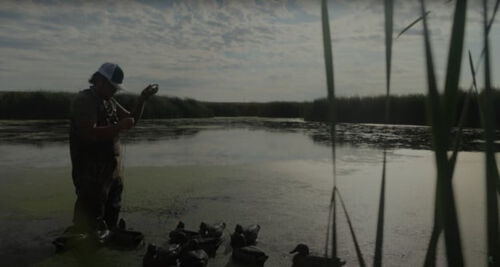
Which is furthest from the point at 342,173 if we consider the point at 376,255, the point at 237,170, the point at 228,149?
the point at 376,255

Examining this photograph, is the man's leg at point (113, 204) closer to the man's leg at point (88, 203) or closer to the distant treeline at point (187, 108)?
the man's leg at point (88, 203)

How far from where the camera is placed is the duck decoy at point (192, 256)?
2.99 m

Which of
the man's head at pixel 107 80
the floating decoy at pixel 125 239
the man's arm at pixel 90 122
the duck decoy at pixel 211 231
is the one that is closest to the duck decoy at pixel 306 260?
the duck decoy at pixel 211 231

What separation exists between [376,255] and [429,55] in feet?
1.24

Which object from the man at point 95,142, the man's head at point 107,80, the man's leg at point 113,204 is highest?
the man's head at point 107,80

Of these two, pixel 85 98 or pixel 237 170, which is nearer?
pixel 85 98

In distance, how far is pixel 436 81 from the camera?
52 centimetres

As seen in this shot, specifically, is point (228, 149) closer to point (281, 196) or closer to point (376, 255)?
point (281, 196)

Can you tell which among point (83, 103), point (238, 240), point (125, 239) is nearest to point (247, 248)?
point (238, 240)

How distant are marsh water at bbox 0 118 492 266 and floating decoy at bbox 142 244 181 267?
0.22 meters

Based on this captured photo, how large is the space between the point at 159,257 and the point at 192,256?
0.72ft

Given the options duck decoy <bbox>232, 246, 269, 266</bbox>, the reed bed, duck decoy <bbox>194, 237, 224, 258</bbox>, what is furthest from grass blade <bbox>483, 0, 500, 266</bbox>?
duck decoy <bbox>194, 237, 224, 258</bbox>

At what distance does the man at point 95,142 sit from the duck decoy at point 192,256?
95 cm

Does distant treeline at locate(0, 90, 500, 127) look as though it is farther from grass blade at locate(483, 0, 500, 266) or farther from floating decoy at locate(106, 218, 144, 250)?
grass blade at locate(483, 0, 500, 266)
